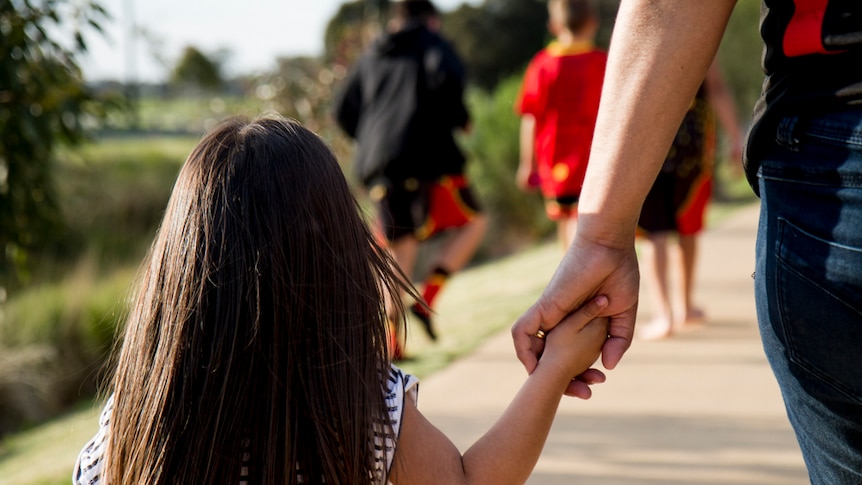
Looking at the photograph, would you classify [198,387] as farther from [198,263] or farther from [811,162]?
[811,162]

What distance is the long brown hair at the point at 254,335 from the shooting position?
1.47 meters

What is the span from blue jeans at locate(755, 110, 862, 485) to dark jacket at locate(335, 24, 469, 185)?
3799mm

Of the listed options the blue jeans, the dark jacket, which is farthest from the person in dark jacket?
the blue jeans

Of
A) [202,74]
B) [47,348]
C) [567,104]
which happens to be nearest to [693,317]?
[567,104]

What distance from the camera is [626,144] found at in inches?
57.7

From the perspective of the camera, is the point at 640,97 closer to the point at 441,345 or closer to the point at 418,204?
the point at 418,204

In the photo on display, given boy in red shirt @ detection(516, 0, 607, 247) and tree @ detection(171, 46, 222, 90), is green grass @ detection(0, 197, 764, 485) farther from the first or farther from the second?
tree @ detection(171, 46, 222, 90)

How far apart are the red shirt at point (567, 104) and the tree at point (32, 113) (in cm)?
259

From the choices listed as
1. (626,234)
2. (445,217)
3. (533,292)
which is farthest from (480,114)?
(626,234)

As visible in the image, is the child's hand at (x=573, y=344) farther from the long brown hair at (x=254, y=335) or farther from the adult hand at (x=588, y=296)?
the long brown hair at (x=254, y=335)

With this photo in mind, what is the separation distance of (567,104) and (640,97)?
389 centimetres

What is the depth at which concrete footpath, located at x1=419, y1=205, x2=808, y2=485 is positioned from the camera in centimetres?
323

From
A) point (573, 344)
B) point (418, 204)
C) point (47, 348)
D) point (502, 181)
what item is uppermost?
point (573, 344)

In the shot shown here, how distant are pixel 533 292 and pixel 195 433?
5276 millimetres
